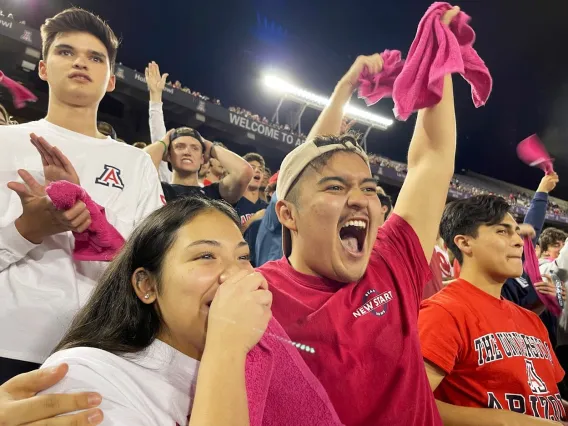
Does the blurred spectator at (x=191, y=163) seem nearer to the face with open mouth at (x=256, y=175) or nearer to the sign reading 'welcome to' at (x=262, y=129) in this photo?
the face with open mouth at (x=256, y=175)

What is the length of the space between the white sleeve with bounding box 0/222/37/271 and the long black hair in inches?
10.1

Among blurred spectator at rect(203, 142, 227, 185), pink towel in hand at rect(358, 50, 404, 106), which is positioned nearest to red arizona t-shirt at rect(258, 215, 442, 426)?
pink towel in hand at rect(358, 50, 404, 106)

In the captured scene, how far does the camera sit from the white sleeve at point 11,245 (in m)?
1.16

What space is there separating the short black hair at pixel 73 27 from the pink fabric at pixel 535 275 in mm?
2553

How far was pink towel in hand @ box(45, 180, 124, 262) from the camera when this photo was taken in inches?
42.2

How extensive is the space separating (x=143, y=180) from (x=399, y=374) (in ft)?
3.10

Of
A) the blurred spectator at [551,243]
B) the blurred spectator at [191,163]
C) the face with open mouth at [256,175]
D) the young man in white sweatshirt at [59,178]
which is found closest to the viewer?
the young man in white sweatshirt at [59,178]

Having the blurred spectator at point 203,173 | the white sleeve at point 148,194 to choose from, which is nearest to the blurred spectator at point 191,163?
the blurred spectator at point 203,173

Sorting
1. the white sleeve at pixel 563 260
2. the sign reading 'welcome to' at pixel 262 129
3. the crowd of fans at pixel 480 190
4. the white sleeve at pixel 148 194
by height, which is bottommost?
the white sleeve at pixel 148 194

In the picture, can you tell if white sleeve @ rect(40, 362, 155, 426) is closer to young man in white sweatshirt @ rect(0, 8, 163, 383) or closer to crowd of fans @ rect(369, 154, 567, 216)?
young man in white sweatshirt @ rect(0, 8, 163, 383)

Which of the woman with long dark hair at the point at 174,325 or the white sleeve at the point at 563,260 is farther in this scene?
the white sleeve at the point at 563,260

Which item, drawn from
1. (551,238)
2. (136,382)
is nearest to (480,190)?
(551,238)

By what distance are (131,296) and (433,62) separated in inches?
40.1

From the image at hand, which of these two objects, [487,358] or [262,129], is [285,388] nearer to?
[487,358]
